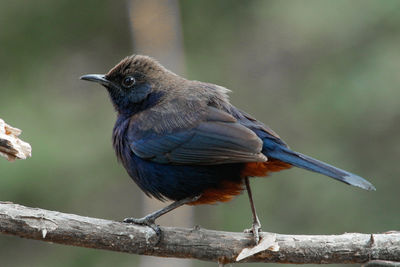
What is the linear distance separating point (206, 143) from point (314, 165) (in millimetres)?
865

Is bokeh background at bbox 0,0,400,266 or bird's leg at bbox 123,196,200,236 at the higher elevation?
bokeh background at bbox 0,0,400,266

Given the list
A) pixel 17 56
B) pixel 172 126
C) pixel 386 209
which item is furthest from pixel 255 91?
pixel 172 126

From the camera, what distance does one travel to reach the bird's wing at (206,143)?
479 centimetres

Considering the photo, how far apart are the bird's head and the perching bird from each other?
12mm

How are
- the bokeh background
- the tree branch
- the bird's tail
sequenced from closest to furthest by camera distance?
the tree branch < the bird's tail < the bokeh background

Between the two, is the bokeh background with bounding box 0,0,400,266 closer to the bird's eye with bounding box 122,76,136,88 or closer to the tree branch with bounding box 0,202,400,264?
the bird's eye with bounding box 122,76,136,88

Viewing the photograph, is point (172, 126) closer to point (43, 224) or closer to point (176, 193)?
point (176, 193)

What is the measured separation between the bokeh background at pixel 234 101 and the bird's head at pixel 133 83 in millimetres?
3770

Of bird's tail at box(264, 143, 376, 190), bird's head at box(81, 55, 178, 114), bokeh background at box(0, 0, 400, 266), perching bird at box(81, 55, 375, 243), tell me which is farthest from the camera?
bokeh background at box(0, 0, 400, 266)

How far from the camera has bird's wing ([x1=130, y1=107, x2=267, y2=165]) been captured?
479cm

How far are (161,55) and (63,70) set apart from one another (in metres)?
2.79

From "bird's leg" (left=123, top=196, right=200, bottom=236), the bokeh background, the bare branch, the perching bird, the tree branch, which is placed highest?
the bokeh background

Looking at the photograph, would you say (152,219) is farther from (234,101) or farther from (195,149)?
(234,101)

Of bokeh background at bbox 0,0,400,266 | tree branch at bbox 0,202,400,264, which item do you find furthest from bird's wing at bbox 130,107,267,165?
bokeh background at bbox 0,0,400,266
